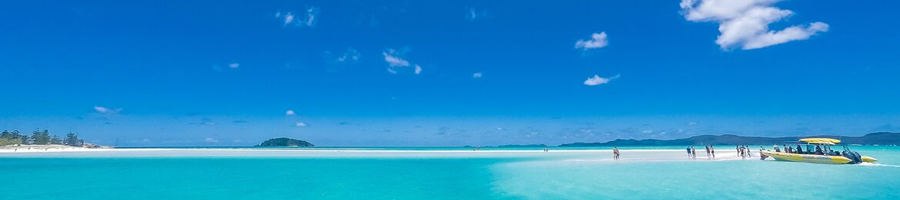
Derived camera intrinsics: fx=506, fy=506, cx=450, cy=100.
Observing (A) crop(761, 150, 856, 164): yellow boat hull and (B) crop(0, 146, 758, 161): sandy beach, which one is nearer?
(A) crop(761, 150, 856, 164): yellow boat hull

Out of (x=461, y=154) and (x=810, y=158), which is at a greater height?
(x=461, y=154)

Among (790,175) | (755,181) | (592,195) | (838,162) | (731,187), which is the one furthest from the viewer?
(838,162)

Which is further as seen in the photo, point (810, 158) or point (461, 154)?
point (461, 154)

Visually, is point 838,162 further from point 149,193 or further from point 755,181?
point 149,193

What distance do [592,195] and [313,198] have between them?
7.69 metres

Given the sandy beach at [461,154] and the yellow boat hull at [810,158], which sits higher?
the sandy beach at [461,154]

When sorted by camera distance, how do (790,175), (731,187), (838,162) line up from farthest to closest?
(838,162) → (790,175) → (731,187)

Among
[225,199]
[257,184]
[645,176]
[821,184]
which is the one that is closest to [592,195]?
[645,176]

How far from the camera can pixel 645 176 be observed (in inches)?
763

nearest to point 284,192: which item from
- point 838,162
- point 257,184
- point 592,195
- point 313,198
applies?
point 313,198

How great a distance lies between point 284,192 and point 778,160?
1136 inches

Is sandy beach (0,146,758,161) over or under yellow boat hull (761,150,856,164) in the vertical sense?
over

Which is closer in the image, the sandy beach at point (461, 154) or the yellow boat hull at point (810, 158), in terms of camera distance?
the yellow boat hull at point (810, 158)

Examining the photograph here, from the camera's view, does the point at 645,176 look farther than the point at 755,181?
Yes
